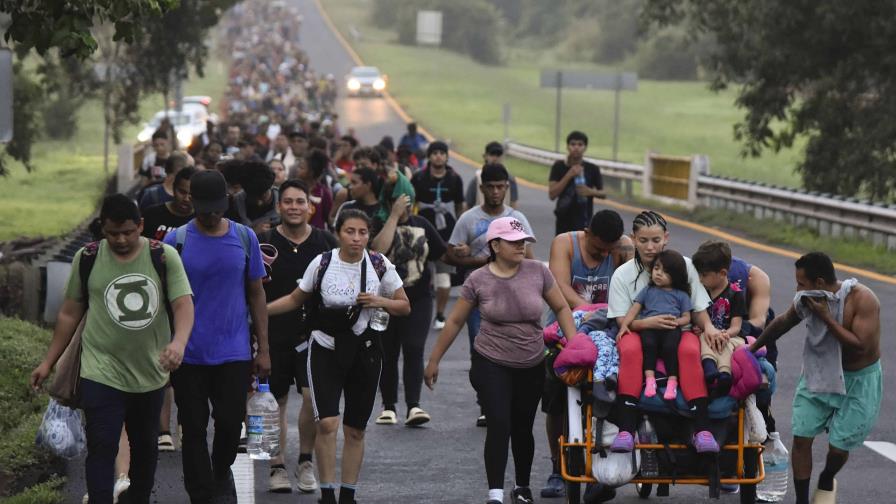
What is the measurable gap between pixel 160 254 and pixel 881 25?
71.1ft

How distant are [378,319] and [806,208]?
1731cm

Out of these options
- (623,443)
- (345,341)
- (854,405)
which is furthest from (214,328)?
(854,405)

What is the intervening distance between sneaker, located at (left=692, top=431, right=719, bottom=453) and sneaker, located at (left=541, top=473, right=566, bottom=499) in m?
1.55

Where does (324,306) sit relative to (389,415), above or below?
above

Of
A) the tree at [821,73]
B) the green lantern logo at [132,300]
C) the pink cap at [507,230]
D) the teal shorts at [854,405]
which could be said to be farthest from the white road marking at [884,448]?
the tree at [821,73]

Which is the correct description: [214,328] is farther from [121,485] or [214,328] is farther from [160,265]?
[121,485]

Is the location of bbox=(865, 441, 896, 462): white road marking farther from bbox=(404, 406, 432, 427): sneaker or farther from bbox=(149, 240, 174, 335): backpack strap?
bbox=(149, 240, 174, 335): backpack strap

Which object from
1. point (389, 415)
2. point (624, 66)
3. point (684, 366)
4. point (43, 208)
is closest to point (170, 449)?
point (389, 415)

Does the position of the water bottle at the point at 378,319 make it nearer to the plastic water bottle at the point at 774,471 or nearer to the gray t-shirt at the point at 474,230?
the plastic water bottle at the point at 774,471

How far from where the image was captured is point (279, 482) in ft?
30.8

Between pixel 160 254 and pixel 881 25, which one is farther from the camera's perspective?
pixel 881 25

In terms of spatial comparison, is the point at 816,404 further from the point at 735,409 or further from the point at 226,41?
the point at 226,41

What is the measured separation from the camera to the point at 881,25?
27422 mm

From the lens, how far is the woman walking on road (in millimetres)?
8727
